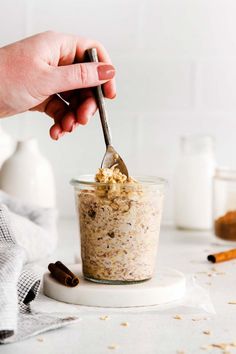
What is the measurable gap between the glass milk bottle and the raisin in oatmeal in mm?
878

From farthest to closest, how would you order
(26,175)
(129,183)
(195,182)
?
(195,182) < (26,175) < (129,183)

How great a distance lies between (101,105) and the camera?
1.38 metres

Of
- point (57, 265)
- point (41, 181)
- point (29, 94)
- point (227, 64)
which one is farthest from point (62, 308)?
point (227, 64)

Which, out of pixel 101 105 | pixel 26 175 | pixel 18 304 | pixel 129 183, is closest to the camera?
pixel 18 304

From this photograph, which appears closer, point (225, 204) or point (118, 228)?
point (118, 228)

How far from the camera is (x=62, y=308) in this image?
1.22 m

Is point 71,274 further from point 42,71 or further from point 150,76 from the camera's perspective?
point 150,76

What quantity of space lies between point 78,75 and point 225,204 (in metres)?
0.79

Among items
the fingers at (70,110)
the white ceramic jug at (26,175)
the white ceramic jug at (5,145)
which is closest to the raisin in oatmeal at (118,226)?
the fingers at (70,110)

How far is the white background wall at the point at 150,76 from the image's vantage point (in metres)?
2.24

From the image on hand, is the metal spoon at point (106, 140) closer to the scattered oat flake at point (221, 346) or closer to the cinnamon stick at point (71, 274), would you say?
the cinnamon stick at point (71, 274)

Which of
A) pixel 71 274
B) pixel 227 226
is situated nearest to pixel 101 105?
pixel 71 274

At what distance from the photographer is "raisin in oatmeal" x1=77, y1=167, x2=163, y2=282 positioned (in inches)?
49.0

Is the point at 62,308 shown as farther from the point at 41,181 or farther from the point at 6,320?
the point at 41,181
